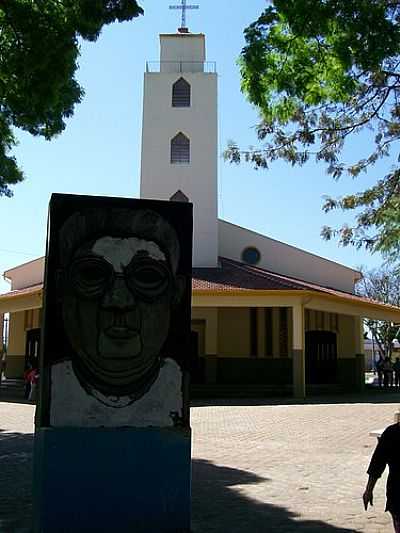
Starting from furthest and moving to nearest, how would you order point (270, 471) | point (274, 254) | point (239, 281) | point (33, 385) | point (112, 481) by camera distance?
point (274, 254), point (239, 281), point (33, 385), point (270, 471), point (112, 481)

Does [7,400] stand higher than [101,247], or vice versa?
[101,247]

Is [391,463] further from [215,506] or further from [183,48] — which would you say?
[183,48]

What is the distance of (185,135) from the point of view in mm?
26438

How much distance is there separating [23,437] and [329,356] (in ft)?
56.9

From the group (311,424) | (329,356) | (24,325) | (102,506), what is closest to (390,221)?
(102,506)

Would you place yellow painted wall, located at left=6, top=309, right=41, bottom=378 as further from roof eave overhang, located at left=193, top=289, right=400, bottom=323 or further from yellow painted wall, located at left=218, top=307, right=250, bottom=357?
roof eave overhang, located at left=193, top=289, right=400, bottom=323

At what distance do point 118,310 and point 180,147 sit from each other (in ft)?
69.7

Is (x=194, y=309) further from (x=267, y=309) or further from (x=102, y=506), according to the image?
(x=102, y=506)

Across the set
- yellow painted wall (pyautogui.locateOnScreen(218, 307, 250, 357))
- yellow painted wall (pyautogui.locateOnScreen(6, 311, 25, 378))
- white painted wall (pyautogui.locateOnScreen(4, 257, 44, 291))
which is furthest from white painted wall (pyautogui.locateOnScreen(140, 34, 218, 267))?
yellow painted wall (pyautogui.locateOnScreen(6, 311, 25, 378))

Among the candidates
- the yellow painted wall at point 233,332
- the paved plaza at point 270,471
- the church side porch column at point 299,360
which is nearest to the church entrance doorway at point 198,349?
the yellow painted wall at point 233,332

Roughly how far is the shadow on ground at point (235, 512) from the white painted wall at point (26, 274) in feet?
70.2

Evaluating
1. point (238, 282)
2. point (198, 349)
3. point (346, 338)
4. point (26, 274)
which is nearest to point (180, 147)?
point (238, 282)

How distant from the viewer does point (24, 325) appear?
94.7ft

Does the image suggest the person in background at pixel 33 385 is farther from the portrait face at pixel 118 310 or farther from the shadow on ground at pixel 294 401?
the portrait face at pixel 118 310
